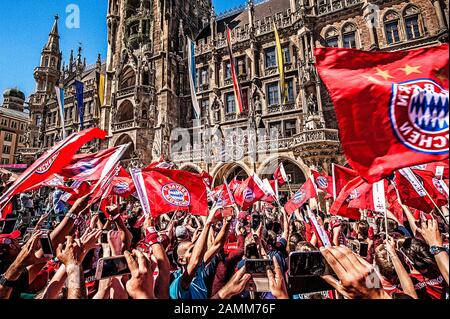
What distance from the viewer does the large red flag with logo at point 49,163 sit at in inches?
161

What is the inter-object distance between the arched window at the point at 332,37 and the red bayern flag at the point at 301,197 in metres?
16.9

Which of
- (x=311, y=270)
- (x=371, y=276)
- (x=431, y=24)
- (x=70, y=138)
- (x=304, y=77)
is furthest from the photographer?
(x=304, y=77)

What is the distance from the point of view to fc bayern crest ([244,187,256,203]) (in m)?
9.91

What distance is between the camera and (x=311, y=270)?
2.61 meters

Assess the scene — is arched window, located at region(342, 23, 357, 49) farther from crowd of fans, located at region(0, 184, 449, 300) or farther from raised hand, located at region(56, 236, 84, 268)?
raised hand, located at region(56, 236, 84, 268)

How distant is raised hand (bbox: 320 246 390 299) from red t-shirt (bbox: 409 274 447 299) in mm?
1364

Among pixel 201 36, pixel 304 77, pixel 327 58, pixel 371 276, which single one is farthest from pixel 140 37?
pixel 371 276

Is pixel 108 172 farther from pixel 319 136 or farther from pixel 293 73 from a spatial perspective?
pixel 293 73

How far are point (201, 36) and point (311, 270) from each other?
108ft

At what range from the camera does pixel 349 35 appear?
21156 mm

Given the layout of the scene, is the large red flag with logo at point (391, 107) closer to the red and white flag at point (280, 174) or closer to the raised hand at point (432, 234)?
the raised hand at point (432, 234)

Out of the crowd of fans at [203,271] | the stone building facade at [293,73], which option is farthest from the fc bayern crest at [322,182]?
the crowd of fans at [203,271]

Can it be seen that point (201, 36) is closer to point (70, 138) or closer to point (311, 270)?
point (70, 138)
